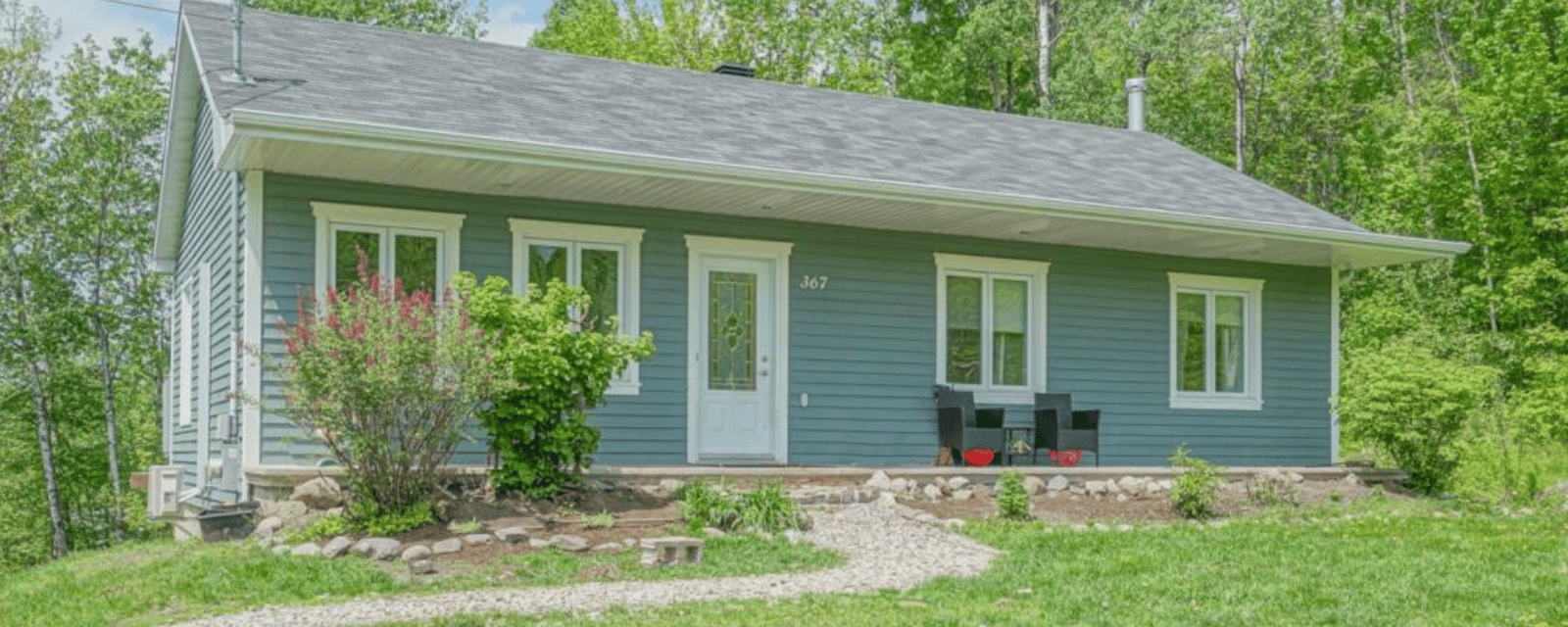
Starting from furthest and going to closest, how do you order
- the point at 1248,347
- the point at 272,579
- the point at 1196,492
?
1. the point at 1248,347
2. the point at 1196,492
3. the point at 272,579

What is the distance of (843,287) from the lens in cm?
1255

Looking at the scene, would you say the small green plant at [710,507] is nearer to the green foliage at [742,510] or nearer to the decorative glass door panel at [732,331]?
the green foliage at [742,510]

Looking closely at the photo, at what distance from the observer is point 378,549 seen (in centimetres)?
823

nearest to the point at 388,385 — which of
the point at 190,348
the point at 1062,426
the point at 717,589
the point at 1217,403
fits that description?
the point at 717,589

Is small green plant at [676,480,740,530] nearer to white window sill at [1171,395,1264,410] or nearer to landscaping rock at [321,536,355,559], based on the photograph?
landscaping rock at [321,536,355,559]

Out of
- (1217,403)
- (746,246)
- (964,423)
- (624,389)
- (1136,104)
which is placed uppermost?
(1136,104)

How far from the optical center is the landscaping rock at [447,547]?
827cm

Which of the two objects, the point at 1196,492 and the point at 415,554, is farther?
the point at 1196,492

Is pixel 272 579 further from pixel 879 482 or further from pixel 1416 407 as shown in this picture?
pixel 1416 407

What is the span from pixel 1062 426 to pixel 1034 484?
1500mm

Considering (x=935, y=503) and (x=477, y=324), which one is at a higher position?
(x=477, y=324)

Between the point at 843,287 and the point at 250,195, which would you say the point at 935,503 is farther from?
the point at 250,195

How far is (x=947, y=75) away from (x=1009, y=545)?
21658mm

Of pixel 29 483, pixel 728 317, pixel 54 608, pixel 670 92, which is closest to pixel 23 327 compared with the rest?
pixel 29 483
